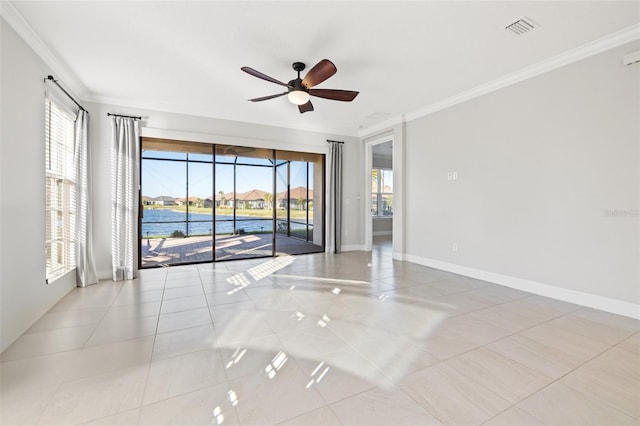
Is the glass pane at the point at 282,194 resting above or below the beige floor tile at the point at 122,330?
above

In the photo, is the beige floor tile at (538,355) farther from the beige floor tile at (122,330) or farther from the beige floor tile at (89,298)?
the beige floor tile at (89,298)

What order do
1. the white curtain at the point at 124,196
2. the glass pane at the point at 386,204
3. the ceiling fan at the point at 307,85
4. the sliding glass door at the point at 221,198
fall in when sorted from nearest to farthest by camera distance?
the ceiling fan at the point at 307,85 < the white curtain at the point at 124,196 < the sliding glass door at the point at 221,198 < the glass pane at the point at 386,204

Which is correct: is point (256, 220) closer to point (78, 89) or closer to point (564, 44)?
point (78, 89)

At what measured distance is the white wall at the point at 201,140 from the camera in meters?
4.51

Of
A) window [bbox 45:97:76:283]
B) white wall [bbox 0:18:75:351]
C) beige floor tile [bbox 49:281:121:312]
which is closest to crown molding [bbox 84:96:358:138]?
window [bbox 45:97:76:283]

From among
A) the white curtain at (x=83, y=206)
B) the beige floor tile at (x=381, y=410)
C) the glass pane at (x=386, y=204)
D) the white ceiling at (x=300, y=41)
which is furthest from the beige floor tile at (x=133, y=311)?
the glass pane at (x=386, y=204)

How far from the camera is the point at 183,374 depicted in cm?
195

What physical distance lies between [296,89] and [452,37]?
1.80 metres

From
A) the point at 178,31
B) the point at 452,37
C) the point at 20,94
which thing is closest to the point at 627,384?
the point at 452,37

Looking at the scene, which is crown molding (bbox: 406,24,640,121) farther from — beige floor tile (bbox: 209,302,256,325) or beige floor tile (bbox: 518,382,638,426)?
beige floor tile (bbox: 209,302,256,325)

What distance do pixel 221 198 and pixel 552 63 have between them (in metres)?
5.96

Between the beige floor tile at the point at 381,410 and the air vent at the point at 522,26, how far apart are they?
347 cm

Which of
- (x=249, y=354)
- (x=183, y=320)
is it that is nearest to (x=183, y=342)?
(x=183, y=320)

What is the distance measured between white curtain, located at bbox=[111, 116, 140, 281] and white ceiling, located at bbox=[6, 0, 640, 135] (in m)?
0.60
